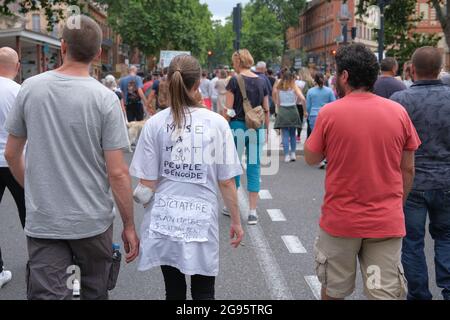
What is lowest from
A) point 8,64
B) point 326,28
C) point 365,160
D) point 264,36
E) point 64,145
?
point 365,160

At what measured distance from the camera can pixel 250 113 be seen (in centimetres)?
707

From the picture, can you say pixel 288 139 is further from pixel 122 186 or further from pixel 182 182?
pixel 122 186

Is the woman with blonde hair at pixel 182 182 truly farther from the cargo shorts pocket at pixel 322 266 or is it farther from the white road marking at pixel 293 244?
the white road marking at pixel 293 244

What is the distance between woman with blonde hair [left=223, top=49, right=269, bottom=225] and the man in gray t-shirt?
4038 mm

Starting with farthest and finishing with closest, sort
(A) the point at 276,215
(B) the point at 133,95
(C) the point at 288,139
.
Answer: (B) the point at 133,95 < (C) the point at 288,139 < (A) the point at 276,215

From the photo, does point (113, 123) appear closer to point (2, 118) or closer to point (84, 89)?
point (84, 89)

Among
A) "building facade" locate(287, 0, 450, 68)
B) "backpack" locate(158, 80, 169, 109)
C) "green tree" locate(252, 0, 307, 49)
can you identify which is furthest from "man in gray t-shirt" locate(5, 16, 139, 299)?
"green tree" locate(252, 0, 307, 49)

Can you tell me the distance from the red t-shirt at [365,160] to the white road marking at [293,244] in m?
2.73

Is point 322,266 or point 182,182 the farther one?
point 322,266

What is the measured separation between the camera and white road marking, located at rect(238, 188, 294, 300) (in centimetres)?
481

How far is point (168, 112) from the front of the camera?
11.2 ft

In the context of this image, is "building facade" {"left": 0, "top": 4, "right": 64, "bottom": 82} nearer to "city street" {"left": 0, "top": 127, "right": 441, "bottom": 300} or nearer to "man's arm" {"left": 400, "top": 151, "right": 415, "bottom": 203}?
"city street" {"left": 0, "top": 127, "right": 441, "bottom": 300}

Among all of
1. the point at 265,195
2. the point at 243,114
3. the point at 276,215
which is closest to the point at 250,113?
the point at 243,114

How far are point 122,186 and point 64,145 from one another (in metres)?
0.36
